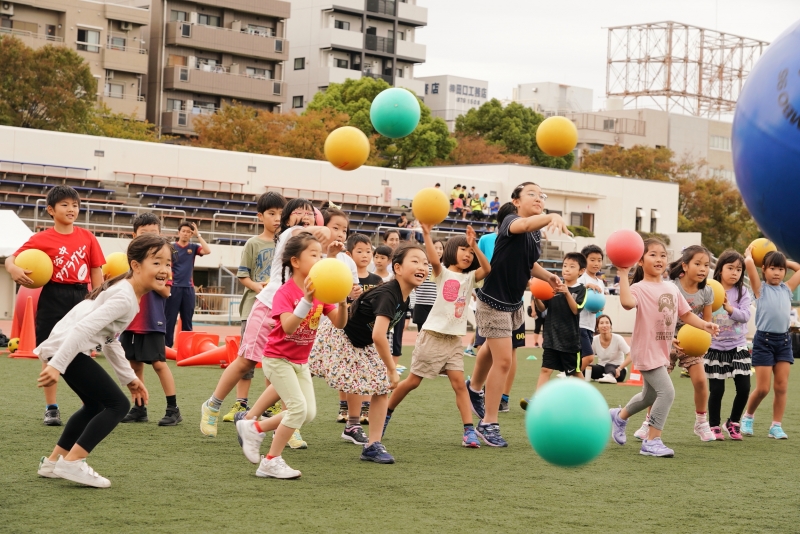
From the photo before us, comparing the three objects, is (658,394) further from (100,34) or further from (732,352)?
(100,34)

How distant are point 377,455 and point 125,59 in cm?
5239

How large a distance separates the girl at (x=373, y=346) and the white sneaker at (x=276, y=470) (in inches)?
33.3

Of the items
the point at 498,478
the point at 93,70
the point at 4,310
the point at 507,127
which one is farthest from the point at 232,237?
the point at 507,127

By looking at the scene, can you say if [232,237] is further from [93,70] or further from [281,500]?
[93,70]

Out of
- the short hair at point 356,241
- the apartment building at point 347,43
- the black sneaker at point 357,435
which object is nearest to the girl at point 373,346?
the black sneaker at point 357,435

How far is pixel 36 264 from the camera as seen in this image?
7820mm

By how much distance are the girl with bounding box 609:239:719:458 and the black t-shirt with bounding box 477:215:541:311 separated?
2.38ft

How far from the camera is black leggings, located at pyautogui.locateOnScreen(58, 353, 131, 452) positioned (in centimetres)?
575

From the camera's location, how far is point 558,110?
3533 inches

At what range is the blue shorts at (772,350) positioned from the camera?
884 centimetres

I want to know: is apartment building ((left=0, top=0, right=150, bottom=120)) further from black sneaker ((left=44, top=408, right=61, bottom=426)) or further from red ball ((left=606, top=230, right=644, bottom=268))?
red ball ((left=606, top=230, right=644, bottom=268))

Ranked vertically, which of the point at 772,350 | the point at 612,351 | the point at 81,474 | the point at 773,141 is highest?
the point at 773,141

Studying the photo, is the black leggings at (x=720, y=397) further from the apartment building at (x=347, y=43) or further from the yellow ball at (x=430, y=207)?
the apartment building at (x=347, y=43)

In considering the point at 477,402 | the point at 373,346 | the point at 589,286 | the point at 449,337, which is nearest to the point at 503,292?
the point at 449,337
